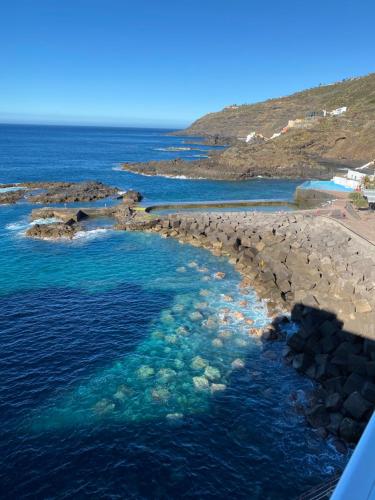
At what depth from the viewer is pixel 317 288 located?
27922 millimetres

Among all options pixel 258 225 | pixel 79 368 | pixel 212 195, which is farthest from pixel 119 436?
pixel 212 195

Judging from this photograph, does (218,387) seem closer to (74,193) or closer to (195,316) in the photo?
(195,316)

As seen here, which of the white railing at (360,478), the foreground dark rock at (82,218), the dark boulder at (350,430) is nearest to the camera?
the white railing at (360,478)

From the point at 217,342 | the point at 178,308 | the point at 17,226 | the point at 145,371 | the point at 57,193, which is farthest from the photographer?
the point at 57,193

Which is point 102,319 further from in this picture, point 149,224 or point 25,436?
point 149,224

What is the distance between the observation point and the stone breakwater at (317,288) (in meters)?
17.5

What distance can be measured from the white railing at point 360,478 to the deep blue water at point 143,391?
474 inches

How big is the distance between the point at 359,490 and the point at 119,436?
48.6ft

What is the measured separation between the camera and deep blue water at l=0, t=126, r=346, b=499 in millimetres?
14789

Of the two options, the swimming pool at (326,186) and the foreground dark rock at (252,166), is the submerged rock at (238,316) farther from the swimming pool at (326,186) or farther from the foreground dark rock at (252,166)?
the foreground dark rock at (252,166)

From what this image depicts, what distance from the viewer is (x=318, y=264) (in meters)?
31.1

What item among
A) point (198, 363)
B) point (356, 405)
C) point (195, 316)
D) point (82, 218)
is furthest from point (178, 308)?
point (82, 218)

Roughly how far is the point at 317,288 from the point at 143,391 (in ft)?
48.2

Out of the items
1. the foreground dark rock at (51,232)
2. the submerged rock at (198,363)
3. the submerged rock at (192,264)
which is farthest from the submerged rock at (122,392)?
the foreground dark rock at (51,232)
